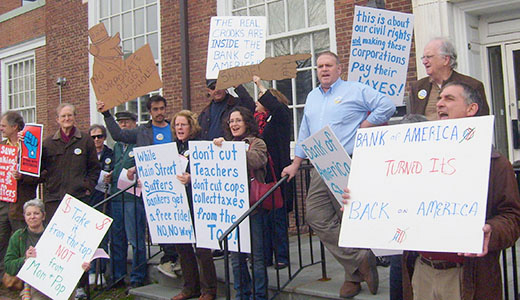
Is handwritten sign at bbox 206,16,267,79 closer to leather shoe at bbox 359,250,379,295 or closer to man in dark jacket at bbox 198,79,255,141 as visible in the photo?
man in dark jacket at bbox 198,79,255,141

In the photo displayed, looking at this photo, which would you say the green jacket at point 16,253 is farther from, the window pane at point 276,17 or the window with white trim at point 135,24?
the window with white trim at point 135,24

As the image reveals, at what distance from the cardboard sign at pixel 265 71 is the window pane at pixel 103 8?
6831 mm

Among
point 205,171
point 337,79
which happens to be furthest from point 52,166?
point 337,79

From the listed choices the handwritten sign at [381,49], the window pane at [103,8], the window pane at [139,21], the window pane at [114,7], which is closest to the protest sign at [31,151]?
the handwritten sign at [381,49]

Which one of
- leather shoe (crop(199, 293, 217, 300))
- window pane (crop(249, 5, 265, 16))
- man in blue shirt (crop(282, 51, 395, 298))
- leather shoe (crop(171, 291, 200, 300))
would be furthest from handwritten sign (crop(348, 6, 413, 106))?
window pane (crop(249, 5, 265, 16))

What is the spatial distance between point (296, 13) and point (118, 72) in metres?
3.35

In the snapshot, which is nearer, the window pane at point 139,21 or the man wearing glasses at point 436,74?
the man wearing glasses at point 436,74

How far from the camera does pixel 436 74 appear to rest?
406 cm

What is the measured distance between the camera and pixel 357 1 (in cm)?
730

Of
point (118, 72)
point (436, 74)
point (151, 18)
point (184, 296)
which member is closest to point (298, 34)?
point (118, 72)

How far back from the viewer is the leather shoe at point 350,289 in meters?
4.24

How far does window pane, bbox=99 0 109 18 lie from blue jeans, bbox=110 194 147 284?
603 centimetres

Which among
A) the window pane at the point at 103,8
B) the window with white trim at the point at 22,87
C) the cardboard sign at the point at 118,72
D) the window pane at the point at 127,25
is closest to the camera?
the cardboard sign at the point at 118,72

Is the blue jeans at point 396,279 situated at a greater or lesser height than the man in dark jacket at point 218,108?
lesser
